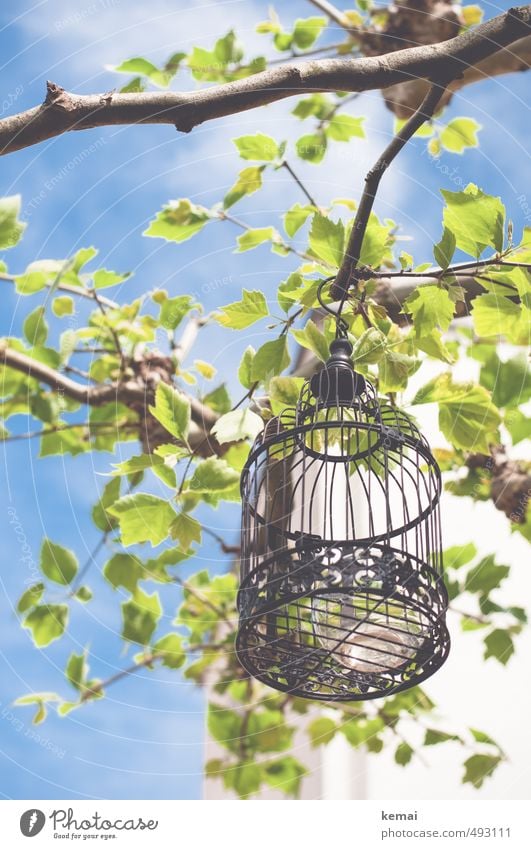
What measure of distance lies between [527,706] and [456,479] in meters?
0.56

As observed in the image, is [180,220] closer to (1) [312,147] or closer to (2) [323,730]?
(1) [312,147]

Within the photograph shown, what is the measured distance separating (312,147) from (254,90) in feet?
2.40

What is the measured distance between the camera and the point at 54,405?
144cm

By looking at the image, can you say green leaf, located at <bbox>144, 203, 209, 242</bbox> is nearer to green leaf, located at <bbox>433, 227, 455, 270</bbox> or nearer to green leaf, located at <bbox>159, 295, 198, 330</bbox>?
green leaf, located at <bbox>159, 295, 198, 330</bbox>

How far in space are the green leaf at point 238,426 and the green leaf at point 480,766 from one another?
0.81 metres

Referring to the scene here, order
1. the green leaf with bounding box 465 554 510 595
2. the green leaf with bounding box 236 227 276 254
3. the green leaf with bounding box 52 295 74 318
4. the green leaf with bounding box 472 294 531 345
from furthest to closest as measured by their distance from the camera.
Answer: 1. the green leaf with bounding box 52 295 74 318
2. the green leaf with bounding box 465 554 510 595
3. the green leaf with bounding box 236 227 276 254
4. the green leaf with bounding box 472 294 531 345

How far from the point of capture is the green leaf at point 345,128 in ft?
4.74

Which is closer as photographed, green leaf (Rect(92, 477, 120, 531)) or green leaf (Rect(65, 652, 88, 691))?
green leaf (Rect(92, 477, 120, 531))

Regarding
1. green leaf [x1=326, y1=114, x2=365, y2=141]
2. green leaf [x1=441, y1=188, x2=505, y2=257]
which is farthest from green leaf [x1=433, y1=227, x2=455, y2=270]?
green leaf [x1=326, y1=114, x2=365, y2=141]

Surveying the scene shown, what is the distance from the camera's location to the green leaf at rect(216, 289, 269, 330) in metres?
0.94

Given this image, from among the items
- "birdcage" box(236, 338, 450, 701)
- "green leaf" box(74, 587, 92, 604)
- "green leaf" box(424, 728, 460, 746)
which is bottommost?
"birdcage" box(236, 338, 450, 701)

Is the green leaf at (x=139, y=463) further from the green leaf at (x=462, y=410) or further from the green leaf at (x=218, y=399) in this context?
the green leaf at (x=218, y=399)

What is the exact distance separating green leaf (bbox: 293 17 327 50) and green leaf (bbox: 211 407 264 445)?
0.80 metres

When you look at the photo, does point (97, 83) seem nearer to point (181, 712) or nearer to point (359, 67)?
point (359, 67)
